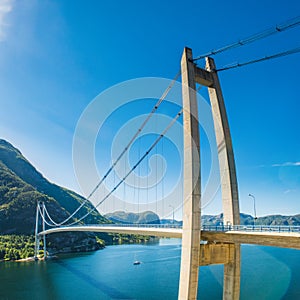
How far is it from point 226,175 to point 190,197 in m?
3.18

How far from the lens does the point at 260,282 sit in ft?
95.3

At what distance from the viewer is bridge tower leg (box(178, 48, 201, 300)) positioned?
46.1 ft

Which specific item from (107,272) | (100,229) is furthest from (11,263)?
(100,229)

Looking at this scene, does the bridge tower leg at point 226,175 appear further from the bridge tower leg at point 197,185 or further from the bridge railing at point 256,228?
the bridge railing at point 256,228

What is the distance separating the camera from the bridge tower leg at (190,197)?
1406 centimetres

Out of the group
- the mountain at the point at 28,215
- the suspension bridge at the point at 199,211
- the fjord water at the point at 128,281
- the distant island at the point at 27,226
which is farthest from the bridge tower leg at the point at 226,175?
the mountain at the point at 28,215

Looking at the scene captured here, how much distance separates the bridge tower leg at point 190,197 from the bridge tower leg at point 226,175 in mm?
2154

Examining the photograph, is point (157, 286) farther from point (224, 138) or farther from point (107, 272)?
point (224, 138)

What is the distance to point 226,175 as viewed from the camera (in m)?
16.4

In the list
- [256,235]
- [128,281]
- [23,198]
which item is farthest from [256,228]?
[23,198]

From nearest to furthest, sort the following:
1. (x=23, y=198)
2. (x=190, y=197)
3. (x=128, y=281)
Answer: (x=190, y=197), (x=128, y=281), (x=23, y=198)

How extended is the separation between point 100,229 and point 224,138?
59.3 feet

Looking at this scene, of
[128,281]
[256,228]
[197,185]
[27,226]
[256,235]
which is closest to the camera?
[256,235]

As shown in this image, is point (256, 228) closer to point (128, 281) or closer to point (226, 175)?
point (226, 175)
